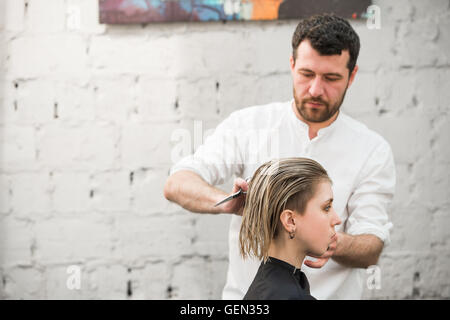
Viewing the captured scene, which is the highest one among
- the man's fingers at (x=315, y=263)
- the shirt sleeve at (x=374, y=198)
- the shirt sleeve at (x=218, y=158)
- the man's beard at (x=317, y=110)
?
the man's beard at (x=317, y=110)

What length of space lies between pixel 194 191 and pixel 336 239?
36cm

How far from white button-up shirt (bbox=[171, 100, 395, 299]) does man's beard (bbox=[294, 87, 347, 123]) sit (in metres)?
0.03

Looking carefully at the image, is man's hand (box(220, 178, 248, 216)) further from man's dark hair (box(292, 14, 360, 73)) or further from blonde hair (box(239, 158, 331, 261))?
man's dark hair (box(292, 14, 360, 73))

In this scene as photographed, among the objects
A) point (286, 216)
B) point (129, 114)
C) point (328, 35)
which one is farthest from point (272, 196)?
point (129, 114)

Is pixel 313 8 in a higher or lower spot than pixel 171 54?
higher

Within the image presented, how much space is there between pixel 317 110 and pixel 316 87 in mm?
78

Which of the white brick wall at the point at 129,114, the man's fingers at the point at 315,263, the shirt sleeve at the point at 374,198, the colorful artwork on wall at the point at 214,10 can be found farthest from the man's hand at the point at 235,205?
the colorful artwork on wall at the point at 214,10

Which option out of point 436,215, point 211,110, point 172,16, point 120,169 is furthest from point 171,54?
point 436,215

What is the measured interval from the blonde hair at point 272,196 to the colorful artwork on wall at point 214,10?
2.22ft

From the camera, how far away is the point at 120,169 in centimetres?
140

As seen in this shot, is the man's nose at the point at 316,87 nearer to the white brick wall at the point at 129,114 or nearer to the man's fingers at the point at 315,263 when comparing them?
the white brick wall at the point at 129,114

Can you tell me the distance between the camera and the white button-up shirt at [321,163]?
3.69 ft
